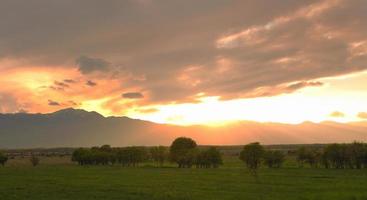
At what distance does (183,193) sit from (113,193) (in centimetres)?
964

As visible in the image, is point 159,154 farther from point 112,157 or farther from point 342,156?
point 342,156

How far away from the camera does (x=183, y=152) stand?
168250mm

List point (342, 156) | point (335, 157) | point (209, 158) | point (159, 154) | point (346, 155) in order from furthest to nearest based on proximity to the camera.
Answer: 1. point (159, 154)
2. point (209, 158)
3. point (335, 157)
4. point (342, 156)
5. point (346, 155)

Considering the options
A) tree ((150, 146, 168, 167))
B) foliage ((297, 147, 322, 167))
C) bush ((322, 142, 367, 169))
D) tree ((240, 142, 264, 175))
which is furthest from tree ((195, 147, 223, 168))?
bush ((322, 142, 367, 169))

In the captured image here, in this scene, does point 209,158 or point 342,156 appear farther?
point 209,158

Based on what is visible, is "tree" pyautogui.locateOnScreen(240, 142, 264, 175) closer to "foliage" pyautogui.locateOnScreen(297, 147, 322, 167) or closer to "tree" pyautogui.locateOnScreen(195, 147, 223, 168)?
"tree" pyautogui.locateOnScreen(195, 147, 223, 168)

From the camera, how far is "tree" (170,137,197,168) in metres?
158

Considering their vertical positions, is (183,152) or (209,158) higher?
(183,152)

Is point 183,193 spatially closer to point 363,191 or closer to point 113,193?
point 113,193

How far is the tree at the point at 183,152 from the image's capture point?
15812cm

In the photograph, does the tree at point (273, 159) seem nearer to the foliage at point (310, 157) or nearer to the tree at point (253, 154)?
the foliage at point (310, 157)

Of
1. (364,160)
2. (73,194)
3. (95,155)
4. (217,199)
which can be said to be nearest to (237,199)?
(217,199)

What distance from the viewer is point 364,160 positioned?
133 meters

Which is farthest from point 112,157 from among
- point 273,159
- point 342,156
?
point 342,156
